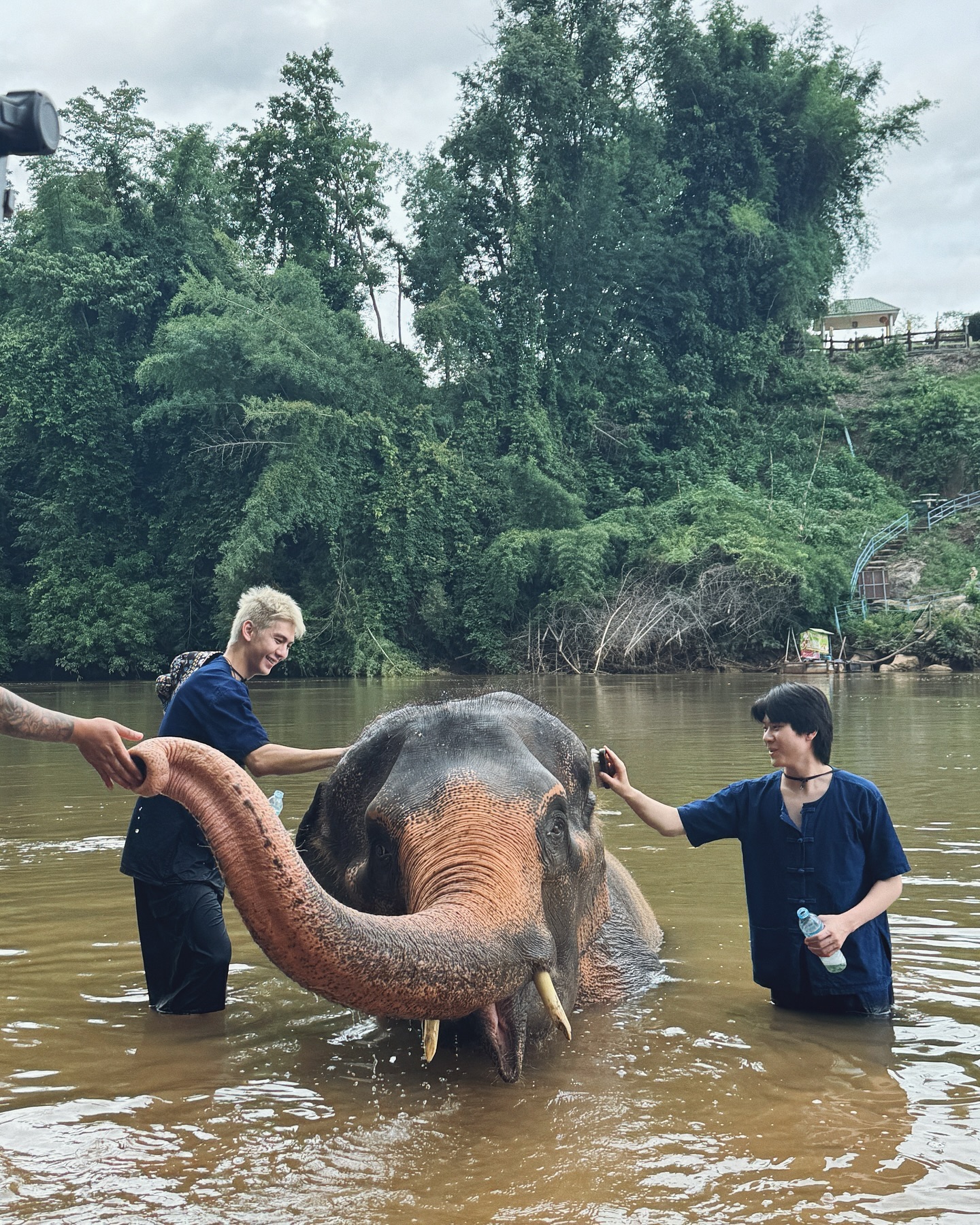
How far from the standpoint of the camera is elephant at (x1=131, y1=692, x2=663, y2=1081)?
248 centimetres

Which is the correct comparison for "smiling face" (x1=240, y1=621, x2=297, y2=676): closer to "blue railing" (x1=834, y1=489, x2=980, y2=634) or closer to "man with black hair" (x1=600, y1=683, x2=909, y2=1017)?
"man with black hair" (x1=600, y1=683, x2=909, y2=1017)

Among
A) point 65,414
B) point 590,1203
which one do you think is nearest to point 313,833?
point 590,1203

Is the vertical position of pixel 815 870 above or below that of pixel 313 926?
below

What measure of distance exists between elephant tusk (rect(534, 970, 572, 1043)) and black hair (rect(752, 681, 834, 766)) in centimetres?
128

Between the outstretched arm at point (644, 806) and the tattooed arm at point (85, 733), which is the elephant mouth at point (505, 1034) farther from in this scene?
the tattooed arm at point (85, 733)

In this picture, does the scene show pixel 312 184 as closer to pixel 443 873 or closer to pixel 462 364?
pixel 462 364

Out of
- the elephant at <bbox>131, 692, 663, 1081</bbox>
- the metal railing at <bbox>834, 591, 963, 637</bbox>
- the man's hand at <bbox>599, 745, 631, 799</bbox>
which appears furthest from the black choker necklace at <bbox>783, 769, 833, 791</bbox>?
the metal railing at <bbox>834, 591, 963, 637</bbox>

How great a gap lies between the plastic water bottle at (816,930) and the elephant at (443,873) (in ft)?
2.26

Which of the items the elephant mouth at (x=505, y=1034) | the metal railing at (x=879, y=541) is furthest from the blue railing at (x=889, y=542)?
the elephant mouth at (x=505, y=1034)

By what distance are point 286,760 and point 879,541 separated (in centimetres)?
3067

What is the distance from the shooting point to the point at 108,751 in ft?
10.5

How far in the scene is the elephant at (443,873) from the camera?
8.15ft

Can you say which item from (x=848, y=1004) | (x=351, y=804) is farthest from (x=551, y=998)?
(x=848, y=1004)

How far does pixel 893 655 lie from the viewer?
28297mm
